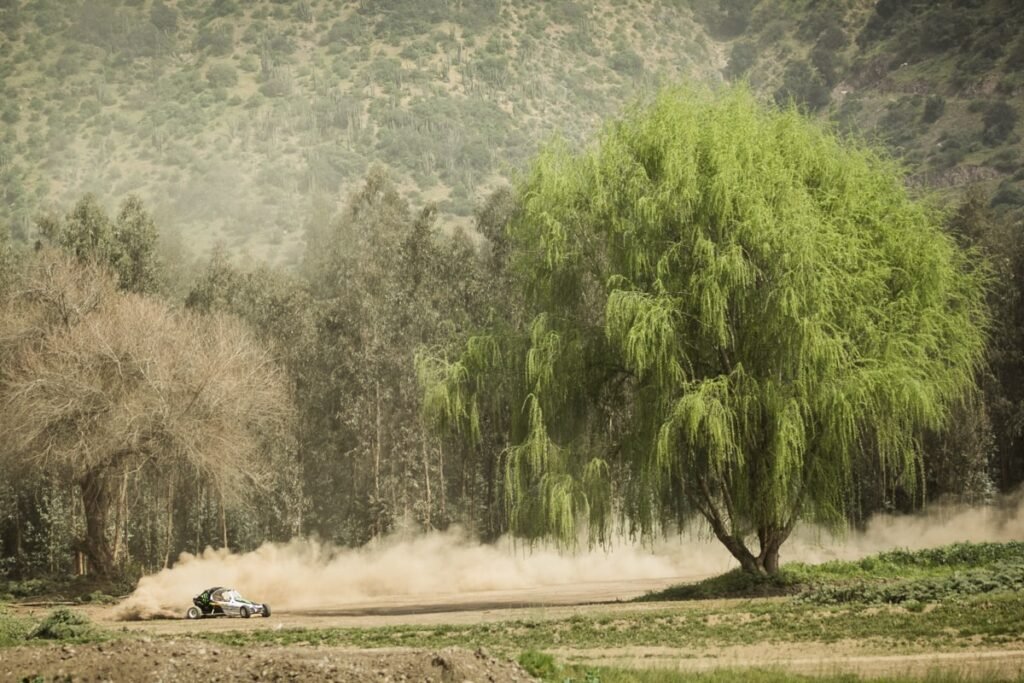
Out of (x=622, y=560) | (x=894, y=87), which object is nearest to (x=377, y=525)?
(x=622, y=560)

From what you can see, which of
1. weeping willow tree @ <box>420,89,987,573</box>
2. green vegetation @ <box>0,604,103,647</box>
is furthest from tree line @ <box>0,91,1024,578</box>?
green vegetation @ <box>0,604,103,647</box>

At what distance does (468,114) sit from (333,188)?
3031 cm

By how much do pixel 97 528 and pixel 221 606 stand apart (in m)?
15.4

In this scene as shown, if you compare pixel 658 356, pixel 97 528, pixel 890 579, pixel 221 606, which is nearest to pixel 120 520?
pixel 97 528

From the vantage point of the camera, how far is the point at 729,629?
29.0m

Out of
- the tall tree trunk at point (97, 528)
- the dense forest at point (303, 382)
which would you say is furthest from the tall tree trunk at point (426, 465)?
the tall tree trunk at point (97, 528)

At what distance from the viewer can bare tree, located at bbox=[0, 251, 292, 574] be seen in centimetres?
5194

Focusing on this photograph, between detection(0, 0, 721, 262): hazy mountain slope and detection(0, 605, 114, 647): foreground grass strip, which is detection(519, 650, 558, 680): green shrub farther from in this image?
detection(0, 0, 721, 262): hazy mountain slope

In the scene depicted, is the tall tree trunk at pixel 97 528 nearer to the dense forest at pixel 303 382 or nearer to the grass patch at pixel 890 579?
the dense forest at pixel 303 382

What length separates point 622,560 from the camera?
203 ft

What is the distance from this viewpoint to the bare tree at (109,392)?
170ft

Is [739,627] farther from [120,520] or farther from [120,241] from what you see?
[120,241]

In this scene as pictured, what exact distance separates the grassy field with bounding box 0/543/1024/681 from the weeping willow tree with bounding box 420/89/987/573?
3529 mm

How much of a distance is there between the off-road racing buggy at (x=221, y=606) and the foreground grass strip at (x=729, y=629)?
9.79 meters
